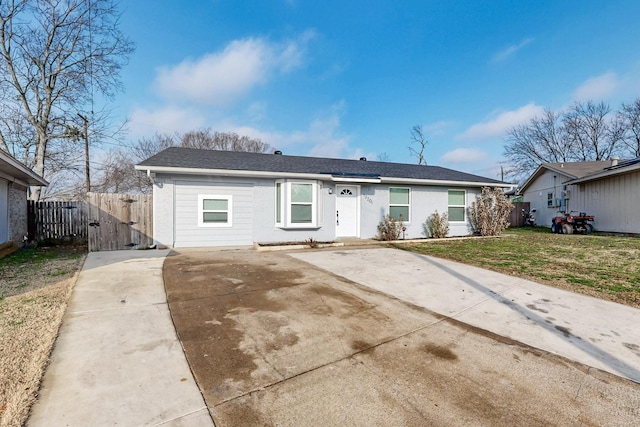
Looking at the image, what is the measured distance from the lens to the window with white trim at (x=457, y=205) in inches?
485

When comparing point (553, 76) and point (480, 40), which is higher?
point (480, 40)

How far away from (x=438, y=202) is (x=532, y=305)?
8288 millimetres

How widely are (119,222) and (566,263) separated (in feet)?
40.0

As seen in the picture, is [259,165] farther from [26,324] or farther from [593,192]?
[593,192]

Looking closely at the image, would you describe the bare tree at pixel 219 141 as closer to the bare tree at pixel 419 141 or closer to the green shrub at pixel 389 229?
the bare tree at pixel 419 141

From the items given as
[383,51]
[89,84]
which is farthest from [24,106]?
[383,51]

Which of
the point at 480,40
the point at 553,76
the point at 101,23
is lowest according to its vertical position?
the point at 553,76

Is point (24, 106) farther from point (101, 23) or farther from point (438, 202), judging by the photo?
point (438, 202)

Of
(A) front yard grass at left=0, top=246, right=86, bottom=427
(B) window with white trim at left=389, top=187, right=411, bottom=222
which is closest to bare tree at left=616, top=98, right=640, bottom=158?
(B) window with white trim at left=389, top=187, right=411, bottom=222

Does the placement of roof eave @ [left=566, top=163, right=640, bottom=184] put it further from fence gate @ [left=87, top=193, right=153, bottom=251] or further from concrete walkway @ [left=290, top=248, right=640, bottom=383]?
fence gate @ [left=87, top=193, right=153, bottom=251]

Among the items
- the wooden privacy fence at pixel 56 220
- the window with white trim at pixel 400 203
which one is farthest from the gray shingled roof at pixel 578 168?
the wooden privacy fence at pixel 56 220

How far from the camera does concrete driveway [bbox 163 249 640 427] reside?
194 cm

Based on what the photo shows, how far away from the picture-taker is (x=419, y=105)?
17.1 meters

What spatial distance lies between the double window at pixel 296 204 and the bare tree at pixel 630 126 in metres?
35.6
